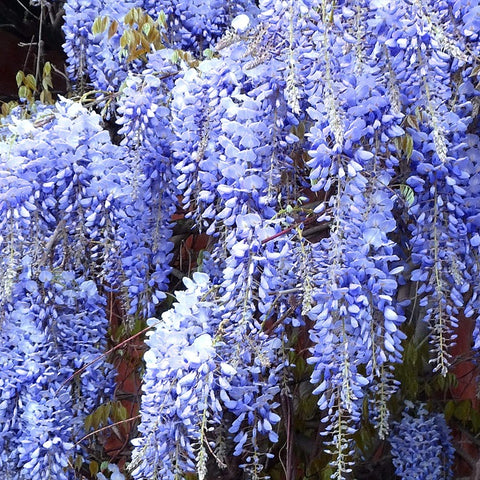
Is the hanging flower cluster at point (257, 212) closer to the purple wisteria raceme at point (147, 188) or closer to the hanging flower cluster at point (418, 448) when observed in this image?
the purple wisteria raceme at point (147, 188)

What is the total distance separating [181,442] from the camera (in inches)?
80.2

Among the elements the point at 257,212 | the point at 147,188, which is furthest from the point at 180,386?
the point at 147,188

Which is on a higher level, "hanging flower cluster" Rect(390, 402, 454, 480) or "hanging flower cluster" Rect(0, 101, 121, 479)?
"hanging flower cluster" Rect(0, 101, 121, 479)

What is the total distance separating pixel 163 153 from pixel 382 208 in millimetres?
776

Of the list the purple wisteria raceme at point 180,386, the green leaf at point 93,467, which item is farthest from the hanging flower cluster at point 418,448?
the purple wisteria raceme at point 180,386

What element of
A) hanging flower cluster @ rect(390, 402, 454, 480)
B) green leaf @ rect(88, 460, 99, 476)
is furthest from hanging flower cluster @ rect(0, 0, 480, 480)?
hanging flower cluster @ rect(390, 402, 454, 480)

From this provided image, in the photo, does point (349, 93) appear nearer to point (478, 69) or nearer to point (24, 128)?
point (478, 69)

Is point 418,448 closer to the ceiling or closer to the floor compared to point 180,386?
closer to the floor

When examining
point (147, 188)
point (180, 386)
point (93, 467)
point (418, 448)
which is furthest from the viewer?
point (418, 448)

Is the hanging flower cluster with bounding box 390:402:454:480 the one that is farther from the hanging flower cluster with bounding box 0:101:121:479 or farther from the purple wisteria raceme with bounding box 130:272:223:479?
the purple wisteria raceme with bounding box 130:272:223:479

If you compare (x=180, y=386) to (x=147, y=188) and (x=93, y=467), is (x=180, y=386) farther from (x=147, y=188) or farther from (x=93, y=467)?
(x=93, y=467)

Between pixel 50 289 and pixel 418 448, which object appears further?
pixel 418 448

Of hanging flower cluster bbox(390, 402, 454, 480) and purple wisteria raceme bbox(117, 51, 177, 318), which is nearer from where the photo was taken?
purple wisteria raceme bbox(117, 51, 177, 318)

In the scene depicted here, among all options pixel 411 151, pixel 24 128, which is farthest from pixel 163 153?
pixel 411 151
